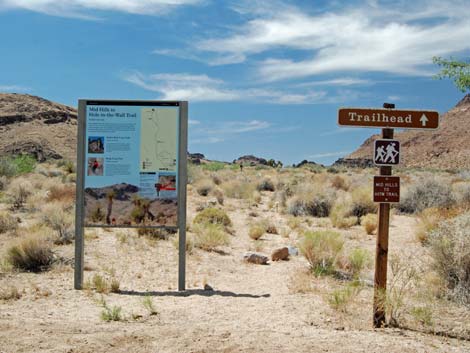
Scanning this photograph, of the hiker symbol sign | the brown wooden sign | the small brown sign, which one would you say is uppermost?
the brown wooden sign

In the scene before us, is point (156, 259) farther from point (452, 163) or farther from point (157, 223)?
point (452, 163)

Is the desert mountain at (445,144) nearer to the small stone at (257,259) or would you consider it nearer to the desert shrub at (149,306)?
the small stone at (257,259)

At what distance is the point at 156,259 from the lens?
1221cm

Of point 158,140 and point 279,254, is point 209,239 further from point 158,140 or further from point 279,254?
point 158,140

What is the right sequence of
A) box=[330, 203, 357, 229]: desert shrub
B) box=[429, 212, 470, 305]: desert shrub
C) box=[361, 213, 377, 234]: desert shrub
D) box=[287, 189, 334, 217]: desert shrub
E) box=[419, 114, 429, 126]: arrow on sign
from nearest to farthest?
box=[419, 114, 429, 126]: arrow on sign < box=[429, 212, 470, 305]: desert shrub < box=[361, 213, 377, 234]: desert shrub < box=[330, 203, 357, 229]: desert shrub < box=[287, 189, 334, 217]: desert shrub

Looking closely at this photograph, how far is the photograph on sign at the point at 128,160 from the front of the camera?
31.5ft

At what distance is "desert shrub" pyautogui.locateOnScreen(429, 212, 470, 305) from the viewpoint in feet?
28.3

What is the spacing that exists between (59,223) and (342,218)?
921 centimetres

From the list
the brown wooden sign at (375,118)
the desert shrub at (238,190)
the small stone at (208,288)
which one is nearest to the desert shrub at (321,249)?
the small stone at (208,288)

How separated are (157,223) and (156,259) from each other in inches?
115

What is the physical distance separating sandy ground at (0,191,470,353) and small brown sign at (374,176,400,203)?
1.67 metres

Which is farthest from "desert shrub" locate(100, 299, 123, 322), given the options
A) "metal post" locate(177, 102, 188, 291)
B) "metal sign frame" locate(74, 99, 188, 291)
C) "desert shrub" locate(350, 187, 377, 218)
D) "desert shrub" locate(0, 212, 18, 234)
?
"desert shrub" locate(350, 187, 377, 218)

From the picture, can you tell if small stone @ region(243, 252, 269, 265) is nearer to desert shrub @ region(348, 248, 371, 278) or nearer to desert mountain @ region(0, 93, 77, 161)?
desert shrub @ region(348, 248, 371, 278)

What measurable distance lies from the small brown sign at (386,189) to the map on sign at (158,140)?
3.93 meters
